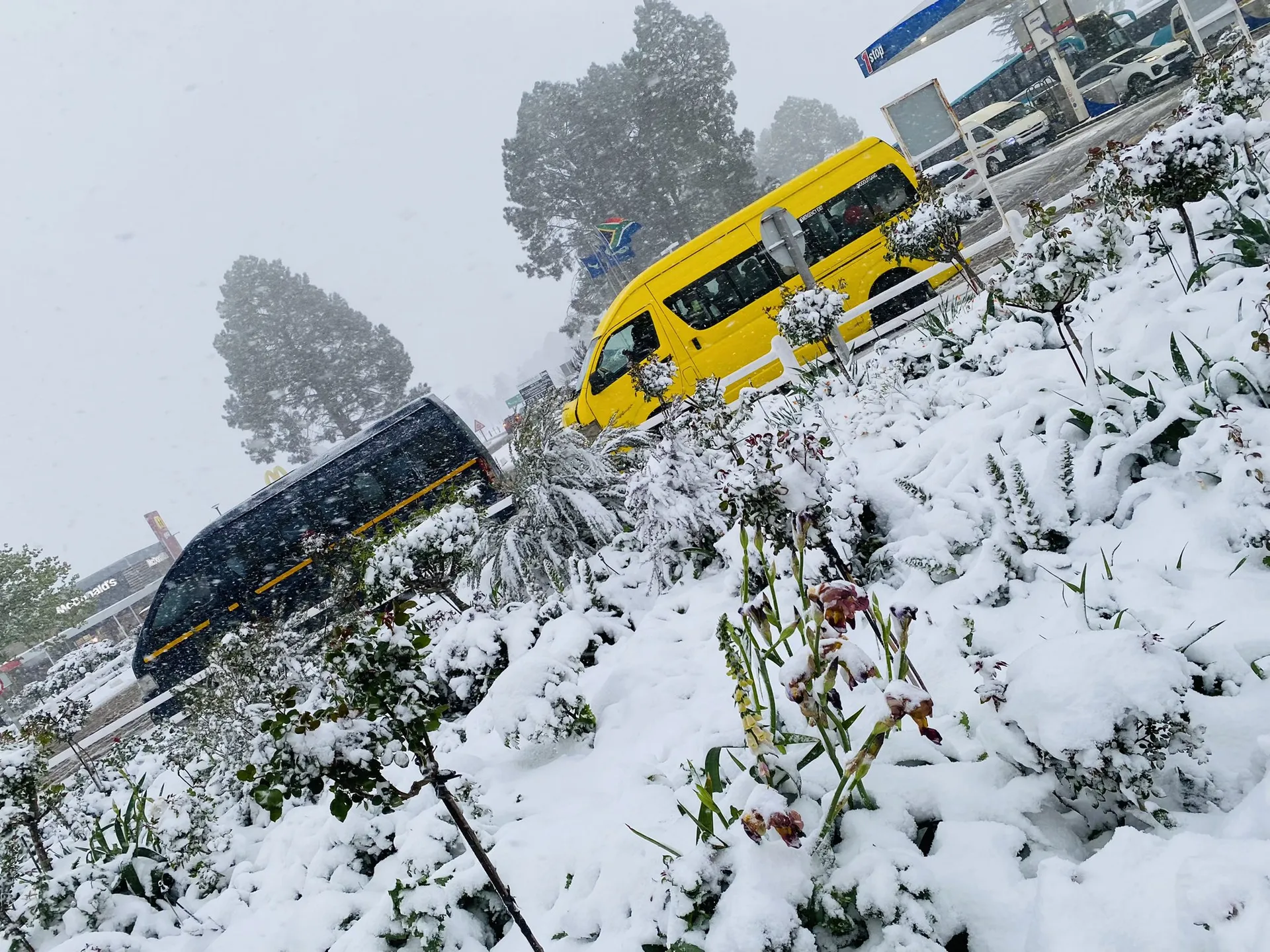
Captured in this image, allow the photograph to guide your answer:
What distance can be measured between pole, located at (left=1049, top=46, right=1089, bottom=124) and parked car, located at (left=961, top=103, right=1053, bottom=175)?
746mm

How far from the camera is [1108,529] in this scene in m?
2.75

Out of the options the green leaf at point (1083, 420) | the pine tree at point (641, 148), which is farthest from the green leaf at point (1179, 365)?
the pine tree at point (641, 148)

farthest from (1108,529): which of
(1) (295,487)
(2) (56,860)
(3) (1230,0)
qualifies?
(3) (1230,0)

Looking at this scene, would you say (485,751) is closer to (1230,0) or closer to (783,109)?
(1230,0)

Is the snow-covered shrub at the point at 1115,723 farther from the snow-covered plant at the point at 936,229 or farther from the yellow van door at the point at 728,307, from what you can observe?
the yellow van door at the point at 728,307

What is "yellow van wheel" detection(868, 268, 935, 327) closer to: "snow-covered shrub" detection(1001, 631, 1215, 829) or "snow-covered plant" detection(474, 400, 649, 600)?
"snow-covered plant" detection(474, 400, 649, 600)

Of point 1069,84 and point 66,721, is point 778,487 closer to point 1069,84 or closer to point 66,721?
point 66,721

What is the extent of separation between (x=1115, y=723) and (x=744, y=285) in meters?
8.81

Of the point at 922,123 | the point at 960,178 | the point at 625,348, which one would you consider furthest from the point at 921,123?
the point at 960,178

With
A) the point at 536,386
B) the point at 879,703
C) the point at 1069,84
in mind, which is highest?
the point at 536,386

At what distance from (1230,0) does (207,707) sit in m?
20.9

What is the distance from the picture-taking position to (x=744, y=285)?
9.74 metres

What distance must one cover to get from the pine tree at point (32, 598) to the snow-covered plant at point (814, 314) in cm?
2504

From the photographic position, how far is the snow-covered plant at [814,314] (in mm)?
6422
